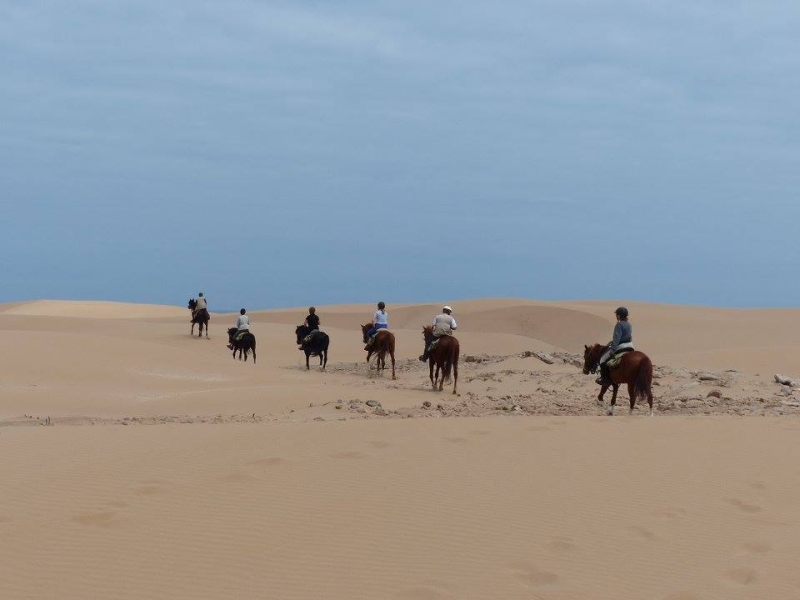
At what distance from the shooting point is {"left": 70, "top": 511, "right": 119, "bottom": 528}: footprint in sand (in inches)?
261

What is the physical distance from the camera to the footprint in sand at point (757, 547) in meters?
6.78

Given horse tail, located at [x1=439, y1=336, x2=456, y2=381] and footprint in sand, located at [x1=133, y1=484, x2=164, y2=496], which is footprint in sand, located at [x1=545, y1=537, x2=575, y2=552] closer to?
footprint in sand, located at [x1=133, y1=484, x2=164, y2=496]

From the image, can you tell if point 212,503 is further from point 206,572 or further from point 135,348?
point 135,348

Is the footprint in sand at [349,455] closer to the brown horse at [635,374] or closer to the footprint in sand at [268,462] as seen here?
the footprint in sand at [268,462]

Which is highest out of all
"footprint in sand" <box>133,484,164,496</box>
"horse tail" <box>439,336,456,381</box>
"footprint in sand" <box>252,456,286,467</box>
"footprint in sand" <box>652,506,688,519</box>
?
"horse tail" <box>439,336,456,381</box>

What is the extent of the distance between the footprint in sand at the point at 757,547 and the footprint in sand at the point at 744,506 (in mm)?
866

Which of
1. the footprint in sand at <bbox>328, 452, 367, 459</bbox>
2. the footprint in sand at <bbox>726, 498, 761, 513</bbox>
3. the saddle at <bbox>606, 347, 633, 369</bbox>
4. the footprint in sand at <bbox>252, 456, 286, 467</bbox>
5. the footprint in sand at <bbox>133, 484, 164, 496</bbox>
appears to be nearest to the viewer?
the footprint in sand at <bbox>133, 484, 164, 496</bbox>

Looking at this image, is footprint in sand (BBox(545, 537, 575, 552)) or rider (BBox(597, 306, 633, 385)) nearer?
footprint in sand (BBox(545, 537, 575, 552))

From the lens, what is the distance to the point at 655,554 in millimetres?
6598

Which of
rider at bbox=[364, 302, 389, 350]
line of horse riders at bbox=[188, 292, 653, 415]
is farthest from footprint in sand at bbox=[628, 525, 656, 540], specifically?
rider at bbox=[364, 302, 389, 350]

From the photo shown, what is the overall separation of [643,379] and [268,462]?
7097 mm

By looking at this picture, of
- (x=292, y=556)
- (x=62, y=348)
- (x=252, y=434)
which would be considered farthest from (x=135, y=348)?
(x=292, y=556)

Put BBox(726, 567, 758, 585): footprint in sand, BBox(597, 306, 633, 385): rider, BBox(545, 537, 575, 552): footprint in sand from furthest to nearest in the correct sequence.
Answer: BBox(597, 306, 633, 385): rider
BBox(545, 537, 575, 552): footprint in sand
BBox(726, 567, 758, 585): footprint in sand

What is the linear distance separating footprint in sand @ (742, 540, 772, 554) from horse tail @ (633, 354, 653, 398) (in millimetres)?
6668
